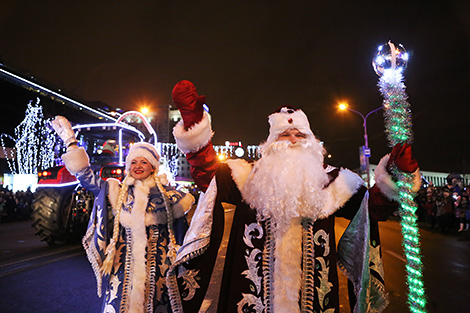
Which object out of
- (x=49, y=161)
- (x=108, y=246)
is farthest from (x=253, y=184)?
(x=49, y=161)

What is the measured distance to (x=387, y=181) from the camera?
2.17 meters

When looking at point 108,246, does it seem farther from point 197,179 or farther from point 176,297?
point 197,179

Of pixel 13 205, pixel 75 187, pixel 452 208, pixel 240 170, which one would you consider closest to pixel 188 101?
pixel 240 170

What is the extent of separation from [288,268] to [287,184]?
577mm

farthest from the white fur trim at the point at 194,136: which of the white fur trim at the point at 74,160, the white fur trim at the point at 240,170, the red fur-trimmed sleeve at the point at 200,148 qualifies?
the white fur trim at the point at 74,160

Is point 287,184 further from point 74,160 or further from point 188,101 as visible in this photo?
point 74,160

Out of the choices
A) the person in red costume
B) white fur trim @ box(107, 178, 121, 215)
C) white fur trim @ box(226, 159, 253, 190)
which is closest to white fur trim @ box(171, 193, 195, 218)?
white fur trim @ box(107, 178, 121, 215)

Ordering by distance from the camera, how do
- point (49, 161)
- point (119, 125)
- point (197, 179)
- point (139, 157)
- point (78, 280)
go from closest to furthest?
1. point (197, 179)
2. point (139, 157)
3. point (78, 280)
4. point (119, 125)
5. point (49, 161)

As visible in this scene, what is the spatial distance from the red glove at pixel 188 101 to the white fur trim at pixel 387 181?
1.39 m

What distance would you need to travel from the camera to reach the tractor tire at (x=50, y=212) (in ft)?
23.6

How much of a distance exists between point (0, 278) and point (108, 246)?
3.44 meters

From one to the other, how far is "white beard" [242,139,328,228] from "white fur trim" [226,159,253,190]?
64 mm

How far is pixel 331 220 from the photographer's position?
2.35 meters

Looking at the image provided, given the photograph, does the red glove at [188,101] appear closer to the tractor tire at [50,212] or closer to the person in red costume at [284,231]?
→ the person in red costume at [284,231]
